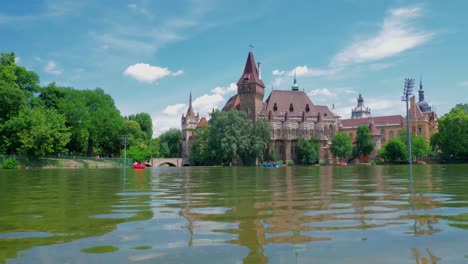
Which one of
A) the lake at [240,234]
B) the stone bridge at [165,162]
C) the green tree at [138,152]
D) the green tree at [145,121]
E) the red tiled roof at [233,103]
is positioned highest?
the red tiled roof at [233,103]

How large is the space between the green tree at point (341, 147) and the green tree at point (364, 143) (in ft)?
8.98

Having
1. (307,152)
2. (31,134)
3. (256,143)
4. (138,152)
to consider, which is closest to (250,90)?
(307,152)

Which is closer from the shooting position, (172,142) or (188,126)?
(188,126)

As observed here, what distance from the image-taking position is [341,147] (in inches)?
4001

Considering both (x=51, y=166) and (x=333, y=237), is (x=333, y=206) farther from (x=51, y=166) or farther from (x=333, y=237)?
(x=51, y=166)

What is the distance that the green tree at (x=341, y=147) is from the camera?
332 feet

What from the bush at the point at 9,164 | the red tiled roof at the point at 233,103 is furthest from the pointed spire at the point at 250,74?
the bush at the point at 9,164

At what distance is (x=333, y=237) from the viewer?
4551mm

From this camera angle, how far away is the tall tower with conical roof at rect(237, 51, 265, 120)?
101 m

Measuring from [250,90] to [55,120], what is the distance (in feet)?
167

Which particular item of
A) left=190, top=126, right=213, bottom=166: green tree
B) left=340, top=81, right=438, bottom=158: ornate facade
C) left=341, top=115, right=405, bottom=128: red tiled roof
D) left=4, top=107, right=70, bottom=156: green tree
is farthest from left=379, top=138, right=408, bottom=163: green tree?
left=4, top=107, right=70, bottom=156: green tree

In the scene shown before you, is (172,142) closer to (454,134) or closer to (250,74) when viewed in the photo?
(250,74)

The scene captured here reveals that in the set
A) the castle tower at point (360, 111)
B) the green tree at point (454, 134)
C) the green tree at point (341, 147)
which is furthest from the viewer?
the castle tower at point (360, 111)

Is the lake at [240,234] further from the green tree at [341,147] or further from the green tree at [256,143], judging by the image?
the green tree at [341,147]
